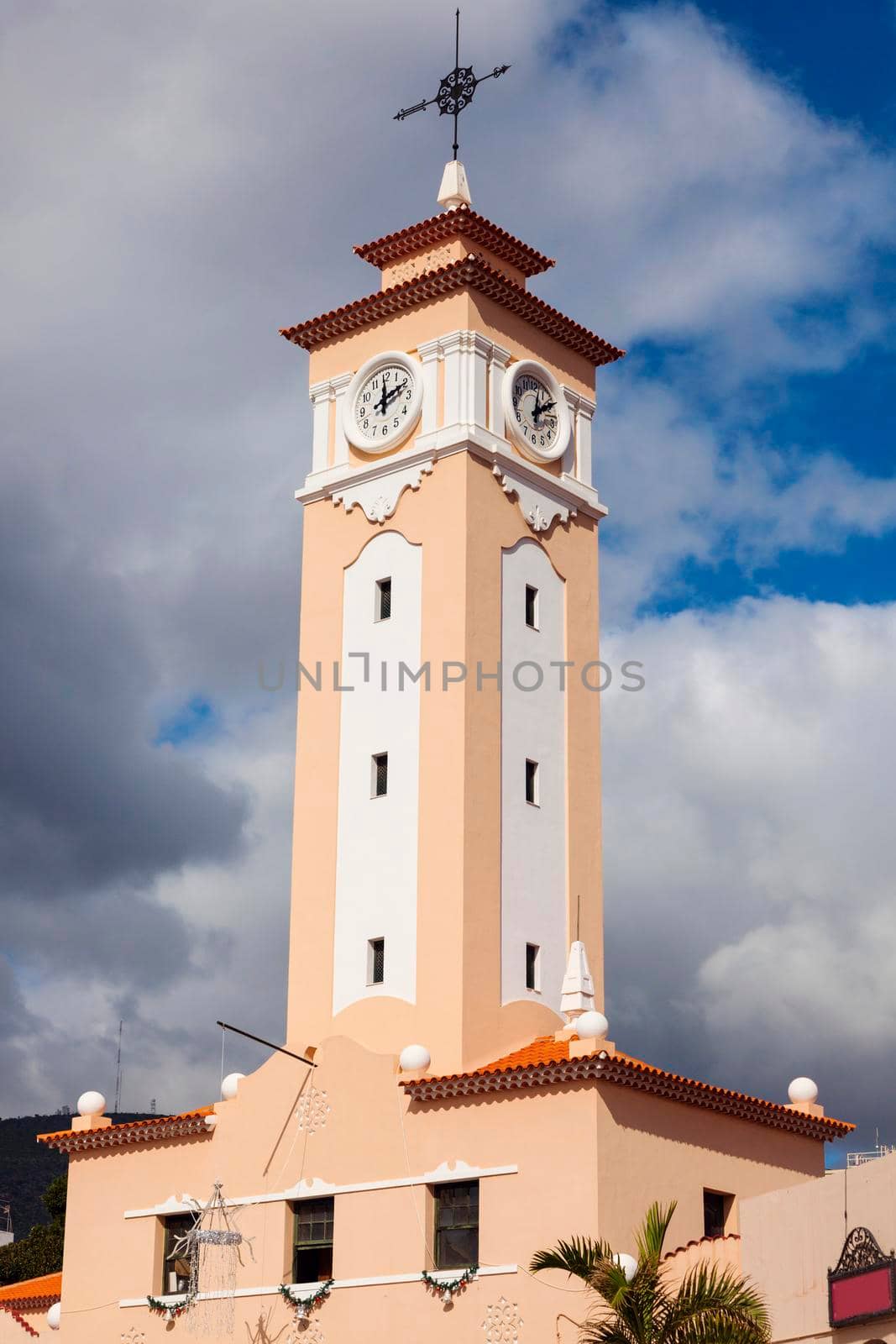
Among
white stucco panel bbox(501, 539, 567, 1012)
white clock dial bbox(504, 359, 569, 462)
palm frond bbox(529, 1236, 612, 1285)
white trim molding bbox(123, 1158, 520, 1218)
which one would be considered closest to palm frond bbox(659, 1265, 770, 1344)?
palm frond bbox(529, 1236, 612, 1285)

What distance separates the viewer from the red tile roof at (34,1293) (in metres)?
38.5

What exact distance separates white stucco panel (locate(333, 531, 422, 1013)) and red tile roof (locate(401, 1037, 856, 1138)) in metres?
2.75

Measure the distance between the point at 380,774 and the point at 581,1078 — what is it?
27.5 ft

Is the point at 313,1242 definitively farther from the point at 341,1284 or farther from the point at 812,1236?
the point at 812,1236

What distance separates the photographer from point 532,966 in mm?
34812

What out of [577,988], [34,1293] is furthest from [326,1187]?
[34,1293]

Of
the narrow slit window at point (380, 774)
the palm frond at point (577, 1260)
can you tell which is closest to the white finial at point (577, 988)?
the narrow slit window at point (380, 774)

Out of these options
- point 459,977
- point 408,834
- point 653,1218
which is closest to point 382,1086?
point 459,977

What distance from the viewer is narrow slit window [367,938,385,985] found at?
3450 centimetres

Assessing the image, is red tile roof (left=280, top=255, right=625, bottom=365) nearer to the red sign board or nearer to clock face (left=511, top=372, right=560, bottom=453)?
clock face (left=511, top=372, right=560, bottom=453)

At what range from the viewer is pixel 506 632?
36406 mm

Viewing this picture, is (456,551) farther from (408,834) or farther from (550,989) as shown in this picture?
(550,989)

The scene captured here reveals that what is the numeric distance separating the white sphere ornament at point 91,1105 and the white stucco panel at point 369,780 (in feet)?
18.6

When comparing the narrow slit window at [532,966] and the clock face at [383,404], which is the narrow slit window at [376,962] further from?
the clock face at [383,404]
